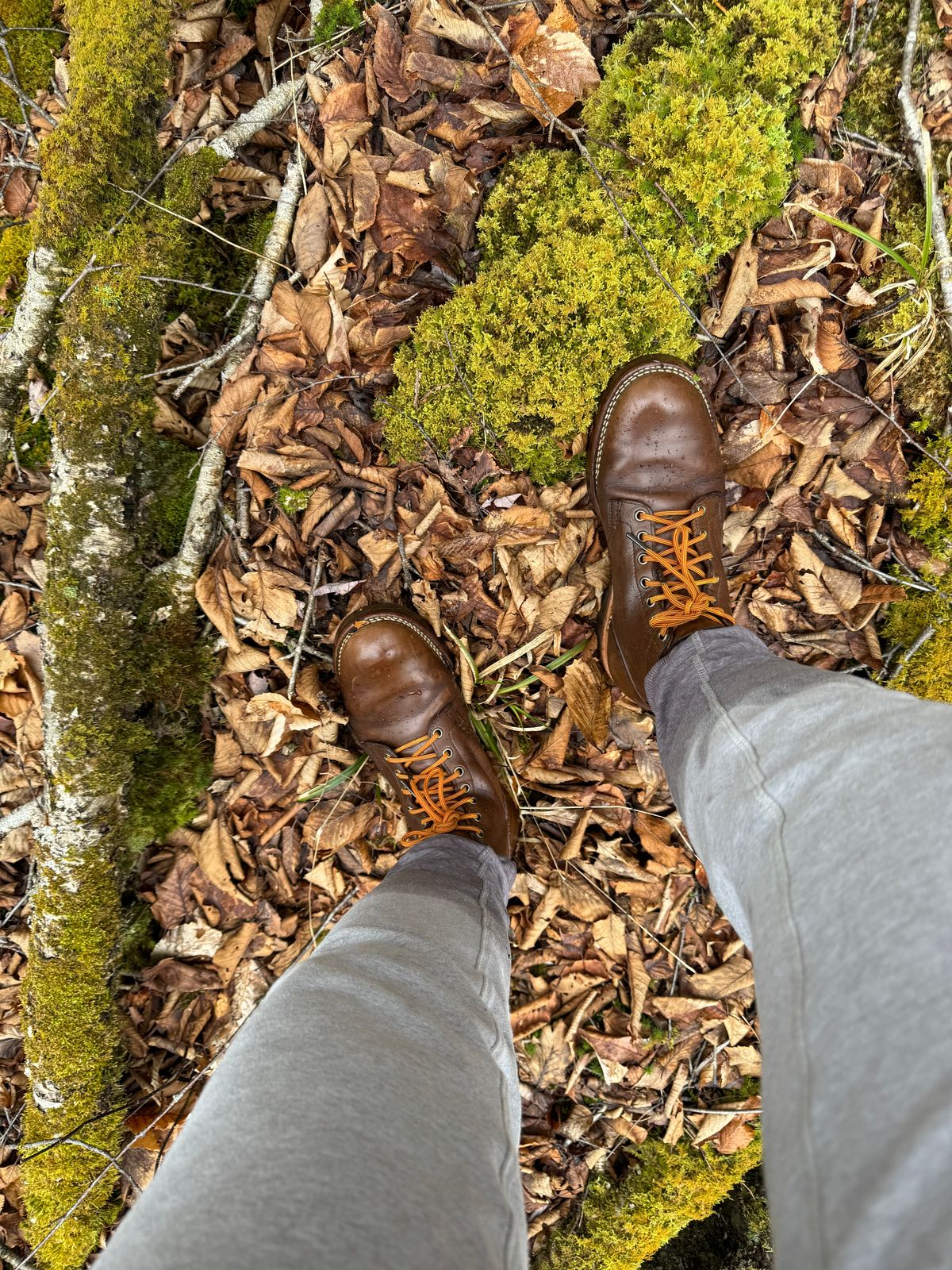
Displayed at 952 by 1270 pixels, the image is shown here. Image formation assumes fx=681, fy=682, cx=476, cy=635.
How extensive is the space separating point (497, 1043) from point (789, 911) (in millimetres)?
709

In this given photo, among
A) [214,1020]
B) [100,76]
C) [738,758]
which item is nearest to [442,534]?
[738,758]

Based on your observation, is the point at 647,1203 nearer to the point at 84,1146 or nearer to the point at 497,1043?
the point at 497,1043

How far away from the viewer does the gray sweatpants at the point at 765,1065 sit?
81 cm

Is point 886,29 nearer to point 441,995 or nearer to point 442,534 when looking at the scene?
point 442,534

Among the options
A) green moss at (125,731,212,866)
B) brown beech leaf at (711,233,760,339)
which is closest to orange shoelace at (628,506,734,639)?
brown beech leaf at (711,233,760,339)

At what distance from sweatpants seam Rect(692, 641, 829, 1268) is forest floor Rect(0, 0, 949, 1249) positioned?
2.64ft

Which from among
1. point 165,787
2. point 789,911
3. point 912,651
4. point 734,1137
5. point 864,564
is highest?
point 789,911

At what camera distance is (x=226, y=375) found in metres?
2.43

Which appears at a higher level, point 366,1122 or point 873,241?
point 873,241

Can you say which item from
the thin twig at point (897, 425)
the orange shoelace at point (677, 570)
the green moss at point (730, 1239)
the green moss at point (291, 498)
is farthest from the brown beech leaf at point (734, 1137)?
the green moss at point (291, 498)

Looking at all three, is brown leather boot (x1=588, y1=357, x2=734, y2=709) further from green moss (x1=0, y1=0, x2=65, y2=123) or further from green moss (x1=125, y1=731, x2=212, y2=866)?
green moss (x1=0, y1=0, x2=65, y2=123)

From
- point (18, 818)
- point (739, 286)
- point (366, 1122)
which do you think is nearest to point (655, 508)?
point (739, 286)

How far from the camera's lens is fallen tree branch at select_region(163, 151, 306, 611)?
7.75 feet

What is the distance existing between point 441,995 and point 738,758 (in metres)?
0.81
